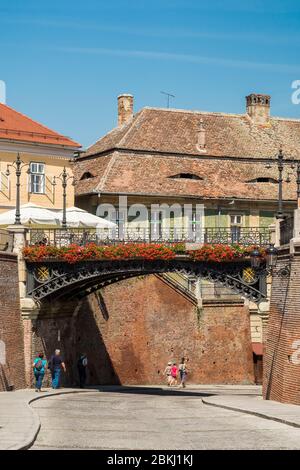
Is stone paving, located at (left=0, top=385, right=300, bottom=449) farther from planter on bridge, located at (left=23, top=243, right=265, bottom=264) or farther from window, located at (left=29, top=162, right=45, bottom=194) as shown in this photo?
window, located at (left=29, top=162, right=45, bottom=194)

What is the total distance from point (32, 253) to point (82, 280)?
239 centimetres

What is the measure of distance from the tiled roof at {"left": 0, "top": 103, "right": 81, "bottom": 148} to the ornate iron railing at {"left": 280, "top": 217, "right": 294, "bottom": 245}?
21378mm

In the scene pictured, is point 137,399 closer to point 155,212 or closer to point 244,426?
point 244,426

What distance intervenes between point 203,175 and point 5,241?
69.3 ft

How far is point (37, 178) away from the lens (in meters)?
58.8

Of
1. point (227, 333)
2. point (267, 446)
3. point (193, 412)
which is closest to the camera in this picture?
point (267, 446)

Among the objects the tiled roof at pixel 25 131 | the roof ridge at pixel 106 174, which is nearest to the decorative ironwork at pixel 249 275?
the tiled roof at pixel 25 131

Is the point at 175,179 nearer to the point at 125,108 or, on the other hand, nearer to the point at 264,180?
the point at 264,180

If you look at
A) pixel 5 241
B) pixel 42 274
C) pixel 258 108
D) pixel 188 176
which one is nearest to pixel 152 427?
pixel 42 274

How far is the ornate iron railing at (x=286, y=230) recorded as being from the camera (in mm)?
37722

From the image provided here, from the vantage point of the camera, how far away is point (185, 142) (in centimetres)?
6800

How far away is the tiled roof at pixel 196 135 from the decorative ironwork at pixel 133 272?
19096mm

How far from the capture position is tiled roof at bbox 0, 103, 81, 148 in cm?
5750
